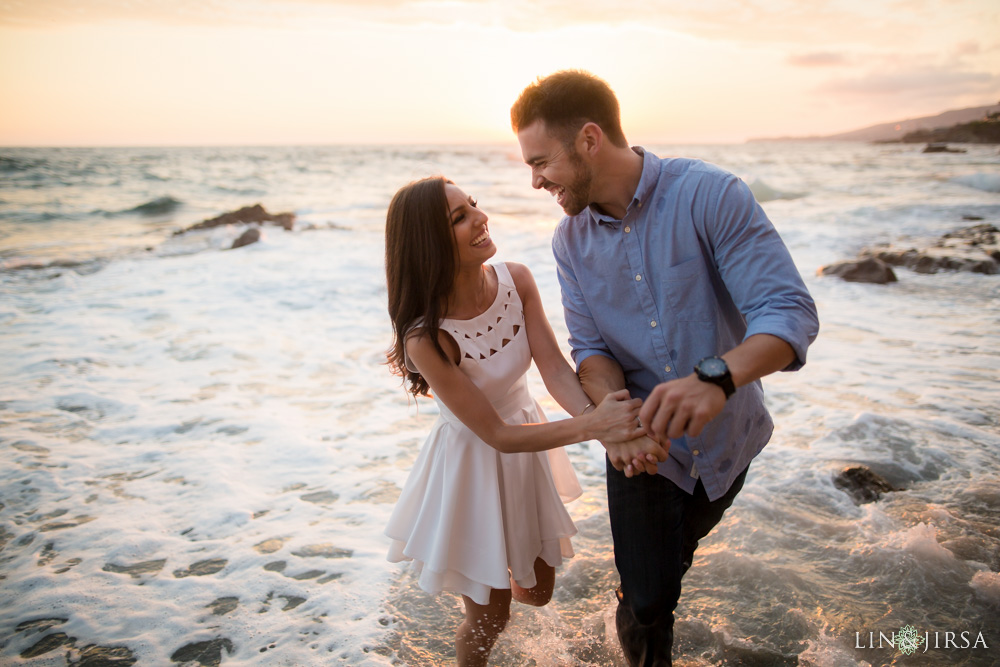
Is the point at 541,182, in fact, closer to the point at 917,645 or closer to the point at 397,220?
the point at 397,220

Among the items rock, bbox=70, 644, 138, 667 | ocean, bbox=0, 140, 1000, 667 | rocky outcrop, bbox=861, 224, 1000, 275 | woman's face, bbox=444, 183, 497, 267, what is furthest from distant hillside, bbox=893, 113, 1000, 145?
rock, bbox=70, 644, 138, 667

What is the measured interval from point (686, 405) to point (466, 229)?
120cm

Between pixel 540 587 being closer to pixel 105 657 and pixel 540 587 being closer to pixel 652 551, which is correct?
pixel 652 551

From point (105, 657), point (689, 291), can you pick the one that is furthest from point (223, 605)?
point (689, 291)

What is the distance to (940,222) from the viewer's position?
16.6 metres

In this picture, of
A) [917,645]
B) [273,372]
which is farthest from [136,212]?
[917,645]

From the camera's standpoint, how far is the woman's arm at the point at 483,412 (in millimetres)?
2445

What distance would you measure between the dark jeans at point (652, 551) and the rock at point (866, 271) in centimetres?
939

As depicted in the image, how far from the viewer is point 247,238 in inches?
622

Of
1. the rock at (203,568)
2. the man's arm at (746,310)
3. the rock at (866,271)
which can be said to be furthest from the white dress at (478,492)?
the rock at (866,271)

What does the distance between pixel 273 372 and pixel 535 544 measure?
5.35 m

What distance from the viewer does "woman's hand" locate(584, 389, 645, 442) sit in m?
2.36

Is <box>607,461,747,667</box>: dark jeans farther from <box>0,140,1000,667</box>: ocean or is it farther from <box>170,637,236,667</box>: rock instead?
<box>170,637,236,667</box>: rock

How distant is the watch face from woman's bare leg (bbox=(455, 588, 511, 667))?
55.8 inches
